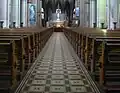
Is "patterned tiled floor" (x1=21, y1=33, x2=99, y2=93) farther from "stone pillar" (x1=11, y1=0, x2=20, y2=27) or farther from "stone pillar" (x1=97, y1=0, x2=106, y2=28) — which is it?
"stone pillar" (x1=11, y1=0, x2=20, y2=27)

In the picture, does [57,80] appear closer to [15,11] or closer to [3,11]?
[3,11]

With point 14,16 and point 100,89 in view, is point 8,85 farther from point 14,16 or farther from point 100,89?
point 14,16

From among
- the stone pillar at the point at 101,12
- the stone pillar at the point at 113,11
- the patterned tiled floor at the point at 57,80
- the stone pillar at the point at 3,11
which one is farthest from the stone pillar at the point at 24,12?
the patterned tiled floor at the point at 57,80

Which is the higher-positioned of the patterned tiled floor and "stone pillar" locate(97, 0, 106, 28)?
"stone pillar" locate(97, 0, 106, 28)

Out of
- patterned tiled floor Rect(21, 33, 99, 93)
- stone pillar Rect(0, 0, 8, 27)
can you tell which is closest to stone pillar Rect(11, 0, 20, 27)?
stone pillar Rect(0, 0, 8, 27)

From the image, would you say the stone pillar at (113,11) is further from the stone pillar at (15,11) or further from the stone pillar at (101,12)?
the stone pillar at (15,11)

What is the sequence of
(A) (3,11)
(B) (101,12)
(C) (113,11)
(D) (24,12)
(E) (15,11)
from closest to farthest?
(C) (113,11)
(A) (3,11)
(B) (101,12)
(E) (15,11)
(D) (24,12)

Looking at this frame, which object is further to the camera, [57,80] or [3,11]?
[3,11]

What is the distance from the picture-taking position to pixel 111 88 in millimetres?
4230

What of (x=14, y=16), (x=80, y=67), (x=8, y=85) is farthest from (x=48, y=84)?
(x=14, y=16)

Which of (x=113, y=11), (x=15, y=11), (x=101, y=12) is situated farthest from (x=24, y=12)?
(x=113, y=11)

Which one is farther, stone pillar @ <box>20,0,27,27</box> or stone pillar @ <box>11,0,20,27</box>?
stone pillar @ <box>20,0,27,27</box>

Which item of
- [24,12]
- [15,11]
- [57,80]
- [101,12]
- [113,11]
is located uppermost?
[24,12]

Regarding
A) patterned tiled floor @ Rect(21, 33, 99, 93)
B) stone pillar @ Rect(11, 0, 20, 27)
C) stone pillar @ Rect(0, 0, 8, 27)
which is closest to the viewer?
patterned tiled floor @ Rect(21, 33, 99, 93)
